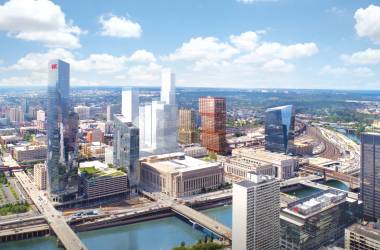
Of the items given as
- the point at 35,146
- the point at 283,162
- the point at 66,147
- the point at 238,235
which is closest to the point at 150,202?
the point at 66,147

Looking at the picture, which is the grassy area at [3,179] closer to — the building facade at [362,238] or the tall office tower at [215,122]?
the tall office tower at [215,122]

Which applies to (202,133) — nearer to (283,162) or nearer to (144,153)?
(144,153)

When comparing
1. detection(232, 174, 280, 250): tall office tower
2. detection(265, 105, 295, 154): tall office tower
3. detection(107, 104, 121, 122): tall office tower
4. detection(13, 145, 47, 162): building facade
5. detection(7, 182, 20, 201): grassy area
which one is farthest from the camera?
detection(107, 104, 121, 122): tall office tower

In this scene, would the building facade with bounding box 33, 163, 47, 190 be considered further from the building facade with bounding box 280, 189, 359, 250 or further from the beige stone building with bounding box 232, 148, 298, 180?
the building facade with bounding box 280, 189, 359, 250

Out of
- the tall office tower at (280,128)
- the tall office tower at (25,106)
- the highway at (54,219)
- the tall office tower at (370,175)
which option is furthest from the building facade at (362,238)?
the tall office tower at (25,106)

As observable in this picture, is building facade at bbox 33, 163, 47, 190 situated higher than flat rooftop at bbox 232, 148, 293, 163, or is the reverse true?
flat rooftop at bbox 232, 148, 293, 163

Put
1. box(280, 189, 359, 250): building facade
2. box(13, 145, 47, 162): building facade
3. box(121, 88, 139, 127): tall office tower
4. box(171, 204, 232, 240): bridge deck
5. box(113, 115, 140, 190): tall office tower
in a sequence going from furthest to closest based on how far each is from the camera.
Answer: box(121, 88, 139, 127): tall office tower → box(13, 145, 47, 162): building facade → box(113, 115, 140, 190): tall office tower → box(171, 204, 232, 240): bridge deck → box(280, 189, 359, 250): building facade

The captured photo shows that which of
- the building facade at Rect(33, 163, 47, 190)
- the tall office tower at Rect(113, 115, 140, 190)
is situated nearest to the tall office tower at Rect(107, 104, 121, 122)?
the tall office tower at Rect(113, 115, 140, 190)
